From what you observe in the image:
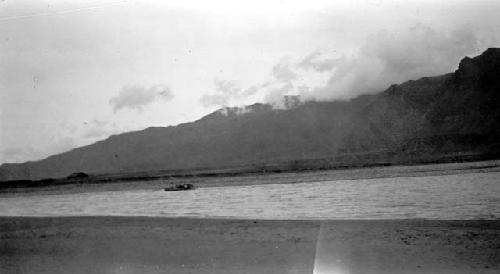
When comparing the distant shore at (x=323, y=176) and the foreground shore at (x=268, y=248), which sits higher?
the foreground shore at (x=268, y=248)

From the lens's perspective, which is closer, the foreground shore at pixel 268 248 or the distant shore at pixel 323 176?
the foreground shore at pixel 268 248

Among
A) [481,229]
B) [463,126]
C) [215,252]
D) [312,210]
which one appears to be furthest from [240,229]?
[463,126]

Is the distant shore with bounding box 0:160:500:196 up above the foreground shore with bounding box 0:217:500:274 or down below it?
below

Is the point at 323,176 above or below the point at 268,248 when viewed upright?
below

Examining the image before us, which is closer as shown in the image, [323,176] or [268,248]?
[268,248]

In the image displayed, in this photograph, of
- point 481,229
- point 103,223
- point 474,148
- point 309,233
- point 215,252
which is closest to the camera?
point 215,252

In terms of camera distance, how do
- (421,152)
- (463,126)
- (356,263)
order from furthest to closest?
(463,126), (421,152), (356,263)

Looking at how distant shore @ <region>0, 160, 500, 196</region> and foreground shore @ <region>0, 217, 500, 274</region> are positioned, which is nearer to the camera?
foreground shore @ <region>0, 217, 500, 274</region>

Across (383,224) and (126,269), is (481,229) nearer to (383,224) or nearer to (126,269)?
(383,224)
